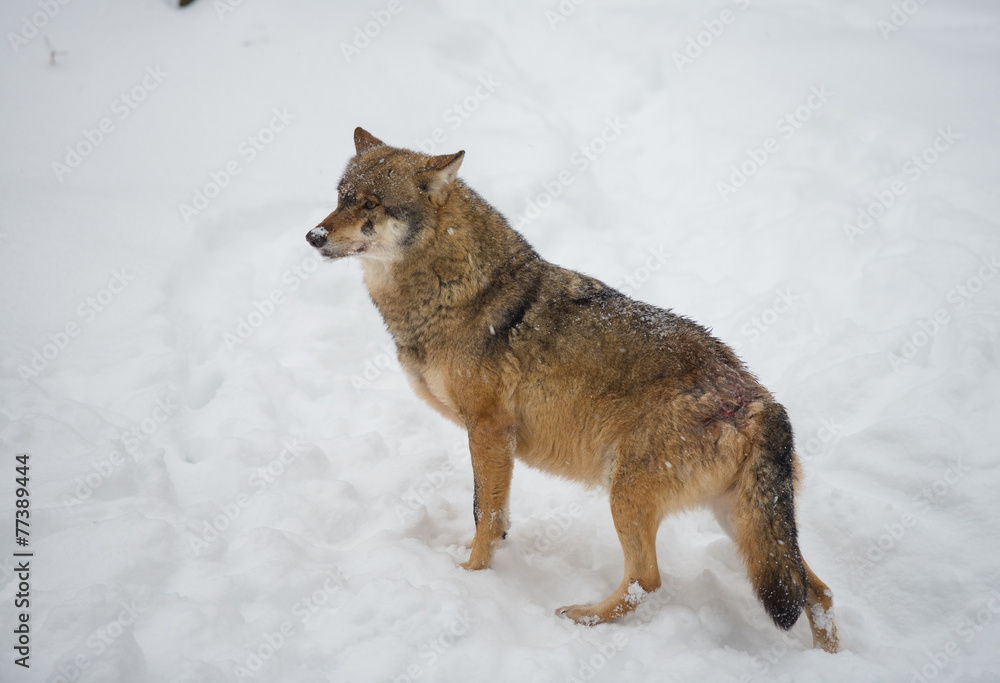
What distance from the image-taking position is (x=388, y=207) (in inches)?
166

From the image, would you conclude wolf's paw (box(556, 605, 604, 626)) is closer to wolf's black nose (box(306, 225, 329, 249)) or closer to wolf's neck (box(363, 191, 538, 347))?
wolf's neck (box(363, 191, 538, 347))

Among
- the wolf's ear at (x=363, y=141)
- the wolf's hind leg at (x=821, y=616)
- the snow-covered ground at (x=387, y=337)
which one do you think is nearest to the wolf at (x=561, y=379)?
the wolf's hind leg at (x=821, y=616)

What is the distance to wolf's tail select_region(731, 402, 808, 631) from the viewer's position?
338 cm

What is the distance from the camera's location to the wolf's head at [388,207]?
4164 millimetres

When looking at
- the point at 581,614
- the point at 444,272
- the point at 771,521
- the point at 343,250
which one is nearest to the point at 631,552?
the point at 581,614

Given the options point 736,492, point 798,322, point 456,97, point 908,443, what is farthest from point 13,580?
point 456,97

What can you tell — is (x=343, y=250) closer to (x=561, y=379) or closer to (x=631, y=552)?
(x=561, y=379)

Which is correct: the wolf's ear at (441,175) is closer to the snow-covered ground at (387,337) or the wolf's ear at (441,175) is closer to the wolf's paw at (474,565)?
the snow-covered ground at (387,337)

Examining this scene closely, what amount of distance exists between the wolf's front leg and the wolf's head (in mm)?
1408

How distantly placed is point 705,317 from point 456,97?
5739 millimetres

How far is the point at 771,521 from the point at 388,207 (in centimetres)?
317

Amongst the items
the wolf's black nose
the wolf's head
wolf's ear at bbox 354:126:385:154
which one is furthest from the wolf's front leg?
wolf's ear at bbox 354:126:385:154

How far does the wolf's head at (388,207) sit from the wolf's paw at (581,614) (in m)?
2.65

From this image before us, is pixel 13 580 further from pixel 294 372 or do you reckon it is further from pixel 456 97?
pixel 456 97
